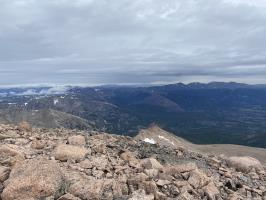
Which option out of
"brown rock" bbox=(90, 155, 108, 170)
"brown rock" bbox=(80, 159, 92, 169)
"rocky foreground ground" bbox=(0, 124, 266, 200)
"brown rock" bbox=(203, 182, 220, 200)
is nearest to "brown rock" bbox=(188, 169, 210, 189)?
"rocky foreground ground" bbox=(0, 124, 266, 200)

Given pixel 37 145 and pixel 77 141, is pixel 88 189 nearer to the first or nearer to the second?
pixel 37 145

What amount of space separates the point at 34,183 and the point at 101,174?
11.7 ft

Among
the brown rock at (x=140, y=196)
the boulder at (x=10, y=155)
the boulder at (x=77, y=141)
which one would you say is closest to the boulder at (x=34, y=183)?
the boulder at (x=10, y=155)

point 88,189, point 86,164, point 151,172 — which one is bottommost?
point 151,172

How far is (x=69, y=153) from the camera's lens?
20.6m

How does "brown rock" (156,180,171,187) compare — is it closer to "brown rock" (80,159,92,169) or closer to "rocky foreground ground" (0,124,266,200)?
"rocky foreground ground" (0,124,266,200)

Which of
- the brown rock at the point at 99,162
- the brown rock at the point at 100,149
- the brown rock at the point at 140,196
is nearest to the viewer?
the brown rock at the point at 140,196

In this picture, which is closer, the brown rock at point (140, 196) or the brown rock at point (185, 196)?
the brown rock at point (140, 196)

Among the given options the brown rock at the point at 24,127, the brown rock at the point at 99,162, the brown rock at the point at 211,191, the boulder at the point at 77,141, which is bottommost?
the brown rock at the point at 211,191

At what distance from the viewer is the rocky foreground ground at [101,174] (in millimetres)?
16250

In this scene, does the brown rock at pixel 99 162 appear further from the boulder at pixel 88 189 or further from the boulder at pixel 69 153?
the boulder at pixel 88 189

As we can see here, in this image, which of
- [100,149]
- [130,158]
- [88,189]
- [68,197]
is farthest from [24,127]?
[68,197]

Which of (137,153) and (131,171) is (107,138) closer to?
(137,153)

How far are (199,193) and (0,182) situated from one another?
8.30 meters
